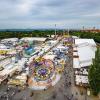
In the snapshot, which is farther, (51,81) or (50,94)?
(51,81)

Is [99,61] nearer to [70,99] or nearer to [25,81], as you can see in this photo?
[70,99]

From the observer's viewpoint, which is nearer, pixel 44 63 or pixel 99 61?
pixel 99 61

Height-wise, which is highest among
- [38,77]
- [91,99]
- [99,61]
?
[99,61]

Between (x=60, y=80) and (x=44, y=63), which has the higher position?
(x=44, y=63)

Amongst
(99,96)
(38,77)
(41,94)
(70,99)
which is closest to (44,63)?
(38,77)

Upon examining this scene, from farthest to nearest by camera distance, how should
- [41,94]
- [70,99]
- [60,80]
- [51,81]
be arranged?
[60,80] → [51,81] → [41,94] → [70,99]

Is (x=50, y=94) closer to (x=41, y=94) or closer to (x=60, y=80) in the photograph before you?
(x=41, y=94)

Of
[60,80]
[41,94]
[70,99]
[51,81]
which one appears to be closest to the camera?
[70,99]

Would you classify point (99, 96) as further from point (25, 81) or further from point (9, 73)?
point (9, 73)

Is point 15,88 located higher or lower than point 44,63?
lower
